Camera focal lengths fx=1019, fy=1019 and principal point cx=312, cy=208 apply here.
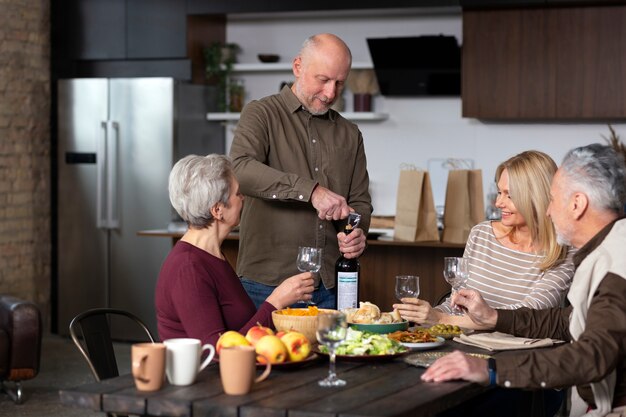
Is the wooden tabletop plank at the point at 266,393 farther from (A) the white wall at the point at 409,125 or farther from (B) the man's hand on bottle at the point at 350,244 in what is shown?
(A) the white wall at the point at 409,125

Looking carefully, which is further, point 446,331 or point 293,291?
point 446,331

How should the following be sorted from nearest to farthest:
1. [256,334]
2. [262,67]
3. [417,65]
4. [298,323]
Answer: [256,334] < [298,323] < [417,65] < [262,67]

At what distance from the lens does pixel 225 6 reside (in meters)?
7.48

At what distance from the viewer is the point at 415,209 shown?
5824 millimetres

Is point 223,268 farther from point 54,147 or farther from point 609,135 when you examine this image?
point 54,147

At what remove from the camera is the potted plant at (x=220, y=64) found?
7715 mm

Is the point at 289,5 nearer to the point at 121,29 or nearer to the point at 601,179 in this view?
the point at 121,29

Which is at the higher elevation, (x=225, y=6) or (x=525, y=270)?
(x=225, y=6)

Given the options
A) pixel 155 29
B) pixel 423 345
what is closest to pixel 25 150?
pixel 155 29

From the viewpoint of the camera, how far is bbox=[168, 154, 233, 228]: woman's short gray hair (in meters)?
3.05

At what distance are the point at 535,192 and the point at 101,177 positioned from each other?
4.77 metres

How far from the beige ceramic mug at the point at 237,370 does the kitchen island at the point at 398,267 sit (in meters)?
3.63

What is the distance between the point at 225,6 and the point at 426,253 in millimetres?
2612

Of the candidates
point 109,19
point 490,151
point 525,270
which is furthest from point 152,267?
point 525,270
